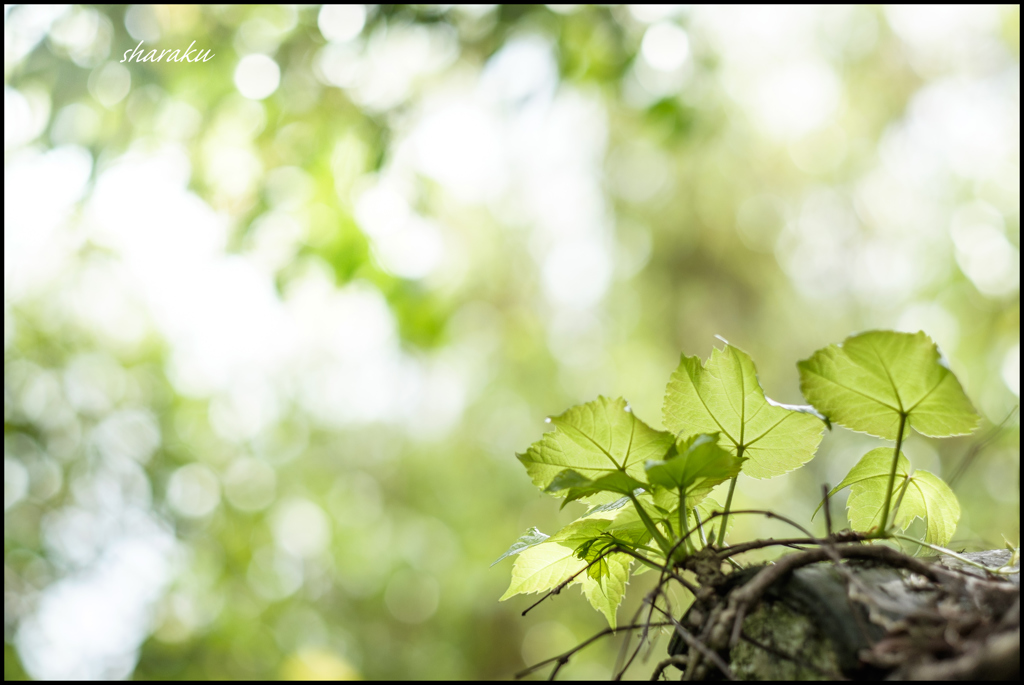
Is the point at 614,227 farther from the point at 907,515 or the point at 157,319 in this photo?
the point at 907,515

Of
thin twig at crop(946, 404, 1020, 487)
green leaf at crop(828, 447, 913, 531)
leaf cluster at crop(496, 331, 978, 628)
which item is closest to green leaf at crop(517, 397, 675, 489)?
leaf cluster at crop(496, 331, 978, 628)

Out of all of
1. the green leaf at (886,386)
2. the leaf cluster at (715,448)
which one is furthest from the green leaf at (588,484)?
the green leaf at (886,386)

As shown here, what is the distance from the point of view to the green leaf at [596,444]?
316 millimetres

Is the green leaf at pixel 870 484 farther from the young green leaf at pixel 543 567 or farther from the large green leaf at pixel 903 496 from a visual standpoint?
the young green leaf at pixel 543 567

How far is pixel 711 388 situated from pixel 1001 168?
2.79m

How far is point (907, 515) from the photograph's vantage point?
399mm

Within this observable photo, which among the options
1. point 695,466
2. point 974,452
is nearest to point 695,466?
point 695,466

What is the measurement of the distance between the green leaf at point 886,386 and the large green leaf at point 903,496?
41mm

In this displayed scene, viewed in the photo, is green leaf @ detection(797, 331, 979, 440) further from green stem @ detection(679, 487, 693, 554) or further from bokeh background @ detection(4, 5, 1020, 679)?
bokeh background @ detection(4, 5, 1020, 679)

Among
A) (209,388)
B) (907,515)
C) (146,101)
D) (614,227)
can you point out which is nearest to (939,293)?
(614,227)

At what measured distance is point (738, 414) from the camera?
34cm

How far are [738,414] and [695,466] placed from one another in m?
0.07

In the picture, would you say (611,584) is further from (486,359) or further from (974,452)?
(486,359)

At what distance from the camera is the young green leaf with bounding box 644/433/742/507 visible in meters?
0.29
